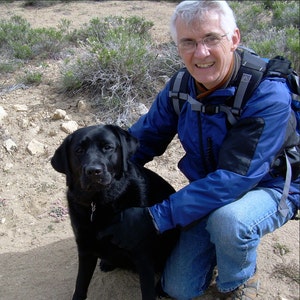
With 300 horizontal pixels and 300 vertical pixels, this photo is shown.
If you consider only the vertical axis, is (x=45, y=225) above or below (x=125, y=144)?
below

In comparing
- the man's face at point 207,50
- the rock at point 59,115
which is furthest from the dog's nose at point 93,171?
the rock at point 59,115

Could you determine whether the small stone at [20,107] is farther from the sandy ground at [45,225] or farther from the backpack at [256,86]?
the backpack at [256,86]

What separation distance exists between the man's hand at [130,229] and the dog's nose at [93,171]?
0.30 meters

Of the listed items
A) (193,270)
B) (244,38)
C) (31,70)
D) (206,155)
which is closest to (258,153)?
(206,155)

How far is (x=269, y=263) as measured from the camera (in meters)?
2.86

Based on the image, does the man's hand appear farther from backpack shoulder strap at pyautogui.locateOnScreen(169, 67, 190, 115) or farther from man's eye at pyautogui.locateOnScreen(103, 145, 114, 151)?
backpack shoulder strap at pyautogui.locateOnScreen(169, 67, 190, 115)

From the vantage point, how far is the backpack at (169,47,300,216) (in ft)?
7.17

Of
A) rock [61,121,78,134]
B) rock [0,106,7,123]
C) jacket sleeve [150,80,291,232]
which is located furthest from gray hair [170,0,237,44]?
rock [0,106,7,123]

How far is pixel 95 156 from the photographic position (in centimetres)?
218

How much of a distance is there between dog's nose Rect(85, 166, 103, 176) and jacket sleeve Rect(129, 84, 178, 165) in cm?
61

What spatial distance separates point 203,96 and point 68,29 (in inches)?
203

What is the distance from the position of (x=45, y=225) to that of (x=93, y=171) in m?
1.36

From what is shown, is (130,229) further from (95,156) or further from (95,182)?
(95,156)

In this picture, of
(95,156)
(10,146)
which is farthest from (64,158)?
(10,146)
